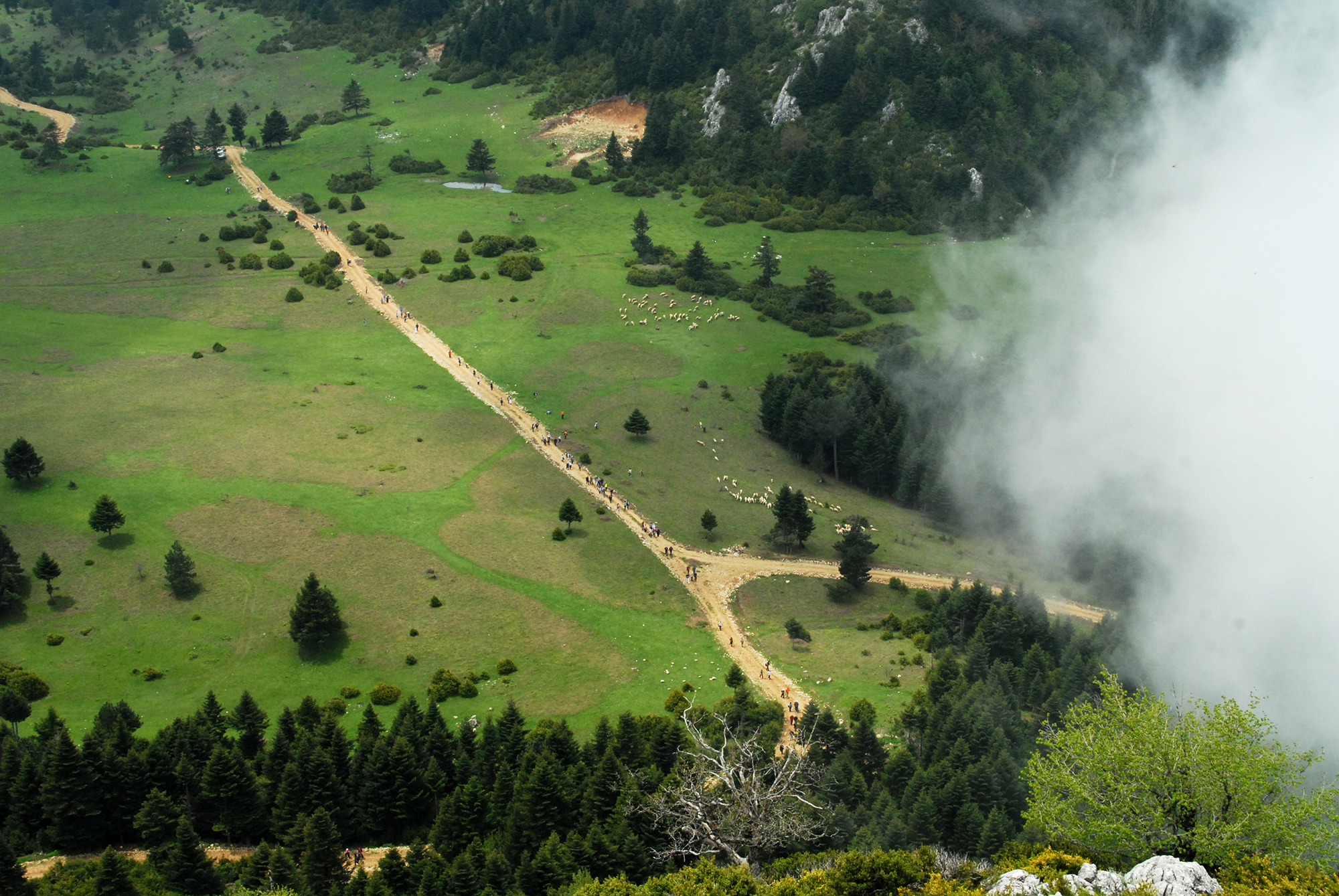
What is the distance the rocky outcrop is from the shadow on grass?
2791 inches

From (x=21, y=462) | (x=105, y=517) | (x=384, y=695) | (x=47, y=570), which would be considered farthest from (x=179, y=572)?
(x=21, y=462)

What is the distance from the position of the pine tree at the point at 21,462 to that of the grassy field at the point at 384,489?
2.35m

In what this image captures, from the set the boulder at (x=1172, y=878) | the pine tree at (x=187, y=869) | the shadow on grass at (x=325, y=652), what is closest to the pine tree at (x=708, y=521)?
the shadow on grass at (x=325, y=652)

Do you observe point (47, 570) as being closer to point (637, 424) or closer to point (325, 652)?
point (325, 652)

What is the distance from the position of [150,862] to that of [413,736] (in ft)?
67.1

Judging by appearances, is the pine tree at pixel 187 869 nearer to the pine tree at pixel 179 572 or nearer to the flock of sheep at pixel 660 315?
the pine tree at pixel 179 572

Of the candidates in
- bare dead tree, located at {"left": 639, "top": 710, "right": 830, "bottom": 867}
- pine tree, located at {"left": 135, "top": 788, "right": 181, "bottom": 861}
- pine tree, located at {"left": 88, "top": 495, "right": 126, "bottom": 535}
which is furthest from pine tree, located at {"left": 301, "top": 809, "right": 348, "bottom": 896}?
pine tree, located at {"left": 88, "top": 495, "right": 126, "bottom": 535}

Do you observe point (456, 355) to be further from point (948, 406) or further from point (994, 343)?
Result: point (994, 343)

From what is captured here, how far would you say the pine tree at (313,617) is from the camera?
353 feet

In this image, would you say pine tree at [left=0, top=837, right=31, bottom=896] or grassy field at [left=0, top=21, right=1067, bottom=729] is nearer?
pine tree at [left=0, top=837, right=31, bottom=896]

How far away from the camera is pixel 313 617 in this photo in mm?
108125

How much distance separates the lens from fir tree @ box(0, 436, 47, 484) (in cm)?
12669

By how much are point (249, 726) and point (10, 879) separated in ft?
83.2

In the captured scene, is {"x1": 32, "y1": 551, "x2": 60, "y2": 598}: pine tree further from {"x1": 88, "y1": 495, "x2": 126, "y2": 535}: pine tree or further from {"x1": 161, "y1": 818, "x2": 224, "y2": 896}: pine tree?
{"x1": 161, "y1": 818, "x2": 224, "y2": 896}: pine tree
